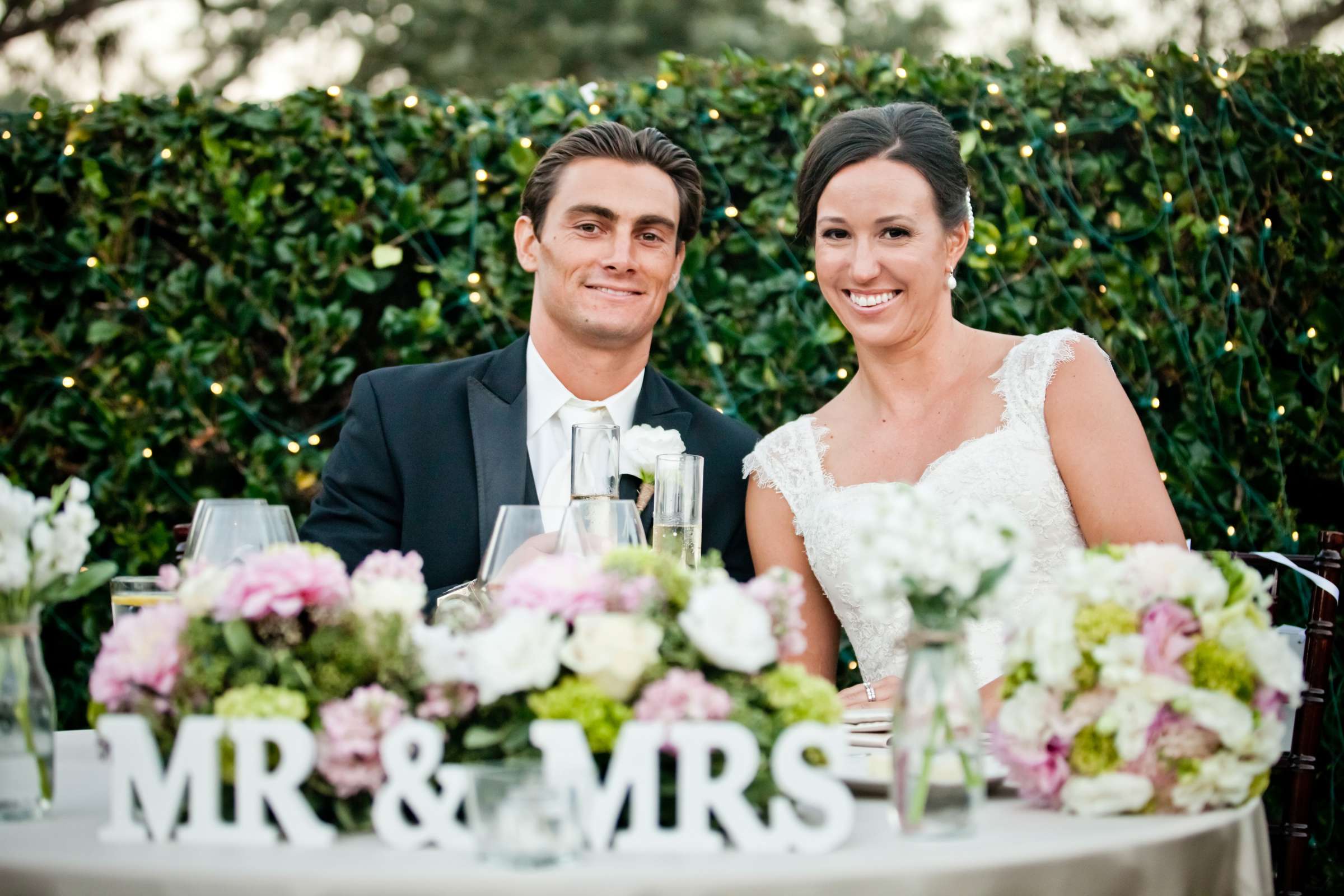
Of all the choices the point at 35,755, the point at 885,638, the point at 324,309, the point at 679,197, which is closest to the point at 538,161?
the point at 679,197

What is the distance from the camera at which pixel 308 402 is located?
4.20 meters

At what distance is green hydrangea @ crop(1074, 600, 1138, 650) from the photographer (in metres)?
1.56

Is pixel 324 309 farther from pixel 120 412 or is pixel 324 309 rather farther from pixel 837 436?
pixel 837 436

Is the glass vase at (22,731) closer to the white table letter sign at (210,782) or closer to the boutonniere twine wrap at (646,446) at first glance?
the white table letter sign at (210,782)

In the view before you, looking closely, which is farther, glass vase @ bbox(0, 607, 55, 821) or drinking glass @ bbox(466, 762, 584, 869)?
glass vase @ bbox(0, 607, 55, 821)

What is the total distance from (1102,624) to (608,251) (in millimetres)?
2221

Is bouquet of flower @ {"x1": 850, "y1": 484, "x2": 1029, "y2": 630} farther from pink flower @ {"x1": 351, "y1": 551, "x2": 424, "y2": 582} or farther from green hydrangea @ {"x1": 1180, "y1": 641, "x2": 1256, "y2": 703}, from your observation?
pink flower @ {"x1": 351, "y1": 551, "x2": 424, "y2": 582}

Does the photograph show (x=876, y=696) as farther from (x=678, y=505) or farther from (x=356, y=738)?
(x=356, y=738)

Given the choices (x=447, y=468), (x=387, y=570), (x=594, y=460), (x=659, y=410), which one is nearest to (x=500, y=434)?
(x=447, y=468)

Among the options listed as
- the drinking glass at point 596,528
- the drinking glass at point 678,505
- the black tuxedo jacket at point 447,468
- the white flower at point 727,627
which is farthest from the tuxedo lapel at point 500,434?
the white flower at point 727,627

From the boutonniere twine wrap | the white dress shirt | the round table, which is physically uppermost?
the white dress shirt

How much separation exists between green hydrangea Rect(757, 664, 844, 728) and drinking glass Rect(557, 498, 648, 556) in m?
0.32

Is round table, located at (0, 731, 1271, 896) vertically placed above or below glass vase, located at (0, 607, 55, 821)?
below

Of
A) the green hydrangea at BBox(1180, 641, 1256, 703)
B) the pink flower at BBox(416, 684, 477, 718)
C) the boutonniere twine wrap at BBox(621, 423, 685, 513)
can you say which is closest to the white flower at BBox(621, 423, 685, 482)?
the boutonniere twine wrap at BBox(621, 423, 685, 513)
